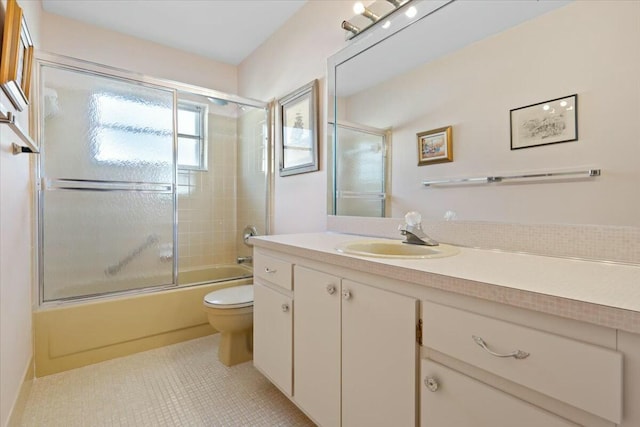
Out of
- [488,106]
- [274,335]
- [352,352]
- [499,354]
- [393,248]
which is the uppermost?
[488,106]

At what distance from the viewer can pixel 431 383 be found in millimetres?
818

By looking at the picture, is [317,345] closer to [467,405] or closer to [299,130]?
[467,405]

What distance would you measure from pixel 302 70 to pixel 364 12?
2.25 ft

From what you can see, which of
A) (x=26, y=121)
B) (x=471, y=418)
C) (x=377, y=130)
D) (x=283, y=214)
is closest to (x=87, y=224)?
(x=26, y=121)

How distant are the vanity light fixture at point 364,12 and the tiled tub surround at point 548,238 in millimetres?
1171

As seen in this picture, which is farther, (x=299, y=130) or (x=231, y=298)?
(x=299, y=130)

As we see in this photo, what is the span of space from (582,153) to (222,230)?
285 cm

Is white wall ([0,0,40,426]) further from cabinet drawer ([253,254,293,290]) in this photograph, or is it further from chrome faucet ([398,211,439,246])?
chrome faucet ([398,211,439,246])

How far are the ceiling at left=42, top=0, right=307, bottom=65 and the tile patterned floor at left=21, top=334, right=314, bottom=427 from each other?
2518 mm

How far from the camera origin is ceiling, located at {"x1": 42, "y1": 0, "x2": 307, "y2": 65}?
2.23m

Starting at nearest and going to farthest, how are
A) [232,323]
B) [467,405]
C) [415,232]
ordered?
[467,405]
[415,232]
[232,323]

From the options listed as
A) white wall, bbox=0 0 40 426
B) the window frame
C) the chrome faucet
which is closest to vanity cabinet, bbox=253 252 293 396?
the chrome faucet

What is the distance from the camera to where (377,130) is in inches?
67.8

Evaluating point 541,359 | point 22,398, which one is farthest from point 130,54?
point 541,359
